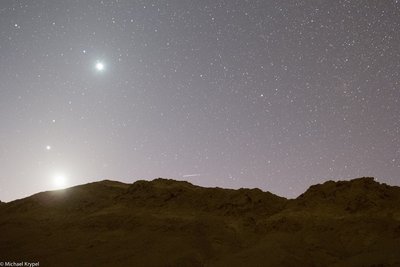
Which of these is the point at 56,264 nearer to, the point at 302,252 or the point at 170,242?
the point at 170,242

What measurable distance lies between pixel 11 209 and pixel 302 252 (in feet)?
55.5

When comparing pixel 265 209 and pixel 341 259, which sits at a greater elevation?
pixel 265 209

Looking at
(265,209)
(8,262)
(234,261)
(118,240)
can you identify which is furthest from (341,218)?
(8,262)

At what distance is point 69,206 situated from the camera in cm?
1992

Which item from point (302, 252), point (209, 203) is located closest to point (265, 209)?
point (209, 203)

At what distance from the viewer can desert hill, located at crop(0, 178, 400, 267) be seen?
13344 millimetres

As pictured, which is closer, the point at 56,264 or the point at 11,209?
the point at 56,264

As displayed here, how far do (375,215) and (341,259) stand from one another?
298 centimetres

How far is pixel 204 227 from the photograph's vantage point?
645 inches

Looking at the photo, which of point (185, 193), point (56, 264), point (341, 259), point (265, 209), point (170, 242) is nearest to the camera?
point (341, 259)

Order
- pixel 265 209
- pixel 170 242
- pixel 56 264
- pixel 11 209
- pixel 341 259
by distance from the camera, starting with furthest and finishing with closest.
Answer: pixel 11 209 < pixel 265 209 < pixel 170 242 < pixel 56 264 < pixel 341 259

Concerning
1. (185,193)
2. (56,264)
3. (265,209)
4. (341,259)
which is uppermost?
(185,193)

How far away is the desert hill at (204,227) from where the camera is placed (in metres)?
13.3

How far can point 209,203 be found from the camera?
60.2 feet
